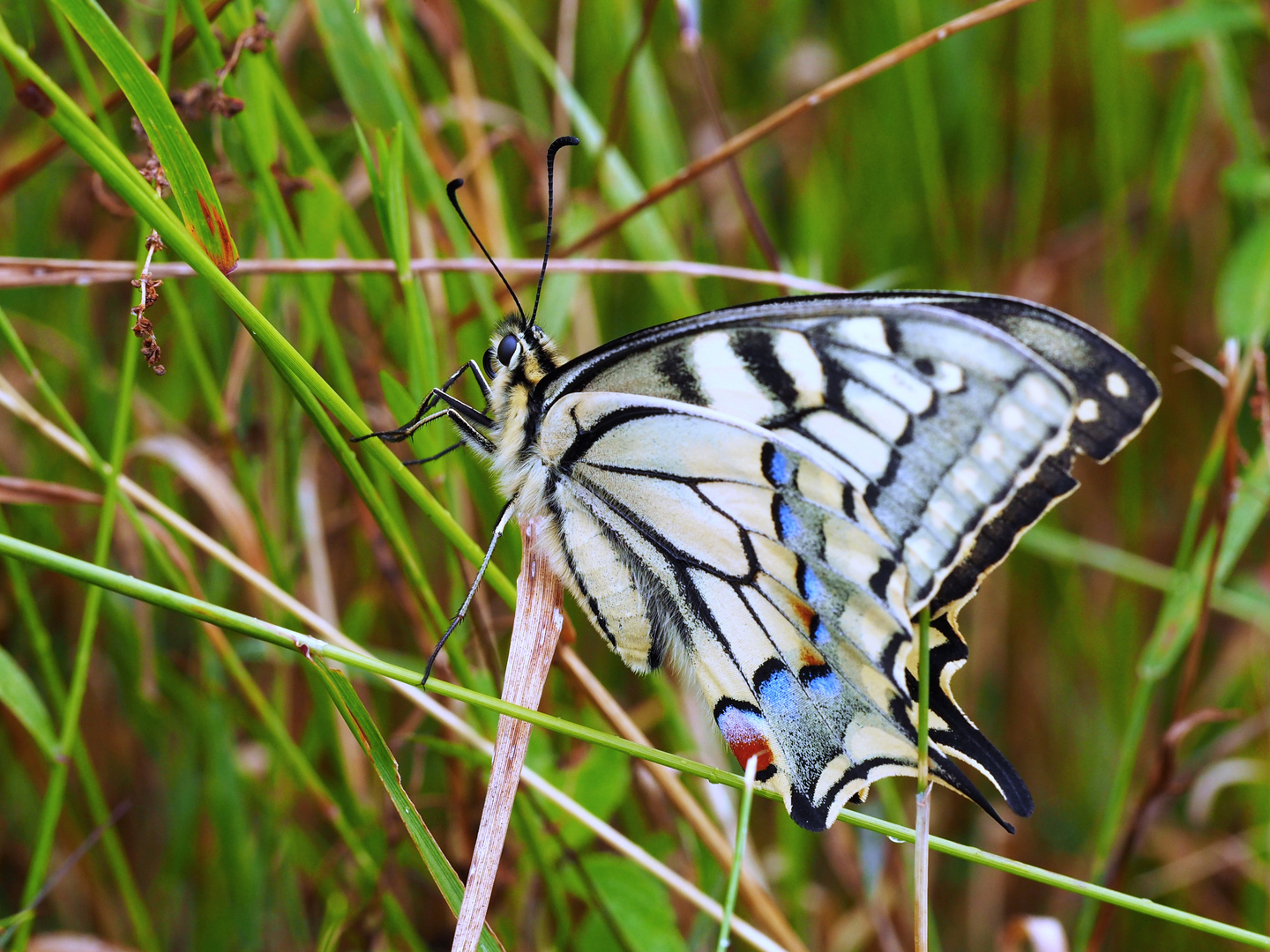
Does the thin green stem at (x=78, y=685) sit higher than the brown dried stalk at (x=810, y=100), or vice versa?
the brown dried stalk at (x=810, y=100)

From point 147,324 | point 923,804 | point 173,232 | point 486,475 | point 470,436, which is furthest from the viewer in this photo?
point 486,475

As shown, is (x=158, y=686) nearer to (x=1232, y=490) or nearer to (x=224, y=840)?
(x=224, y=840)

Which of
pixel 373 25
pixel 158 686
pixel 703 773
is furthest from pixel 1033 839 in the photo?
pixel 373 25

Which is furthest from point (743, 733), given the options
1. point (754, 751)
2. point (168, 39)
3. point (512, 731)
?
point (168, 39)

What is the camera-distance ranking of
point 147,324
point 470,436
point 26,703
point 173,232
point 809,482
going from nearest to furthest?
point 173,232, point 147,324, point 26,703, point 809,482, point 470,436

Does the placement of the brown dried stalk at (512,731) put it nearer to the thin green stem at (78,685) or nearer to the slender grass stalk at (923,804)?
the slender grass stalk at (923,804)

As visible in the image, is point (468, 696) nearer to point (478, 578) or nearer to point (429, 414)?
point (478, 578)

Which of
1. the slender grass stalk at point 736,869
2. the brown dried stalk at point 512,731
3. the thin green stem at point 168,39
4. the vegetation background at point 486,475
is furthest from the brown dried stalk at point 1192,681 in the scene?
the thin green stem at point 168,39
